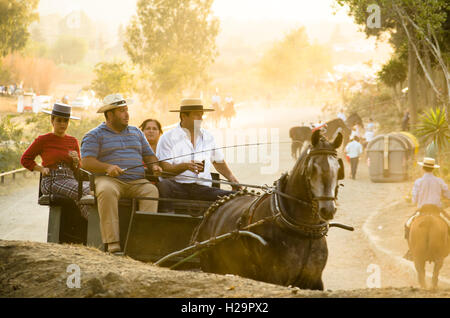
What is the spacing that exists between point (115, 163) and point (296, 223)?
2406mm

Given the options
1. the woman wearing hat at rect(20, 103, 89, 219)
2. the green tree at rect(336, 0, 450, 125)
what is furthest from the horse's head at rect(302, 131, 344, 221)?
the green tree at rect(336, 0, 450, 125)

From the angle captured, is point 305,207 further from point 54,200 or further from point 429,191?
point 429,191

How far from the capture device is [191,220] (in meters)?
6.90

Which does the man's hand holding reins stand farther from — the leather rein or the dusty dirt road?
the leather rein

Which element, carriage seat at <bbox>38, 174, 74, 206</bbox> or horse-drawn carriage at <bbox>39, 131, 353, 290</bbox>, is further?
carriage seat at <bbox>38, 174, 74, 206</bbox>

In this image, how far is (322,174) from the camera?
18.0ft

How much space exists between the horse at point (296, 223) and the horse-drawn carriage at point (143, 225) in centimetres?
81

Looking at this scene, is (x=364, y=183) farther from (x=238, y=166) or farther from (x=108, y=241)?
(x=108, y=241)

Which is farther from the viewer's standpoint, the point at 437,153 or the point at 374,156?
the point at 374,156

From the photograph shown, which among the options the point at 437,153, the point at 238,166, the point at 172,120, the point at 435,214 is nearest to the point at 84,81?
the point at 172,120

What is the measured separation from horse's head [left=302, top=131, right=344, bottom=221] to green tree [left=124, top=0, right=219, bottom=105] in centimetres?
3737

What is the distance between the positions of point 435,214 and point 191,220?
13.0ft

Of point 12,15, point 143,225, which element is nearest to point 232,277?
point 143,225

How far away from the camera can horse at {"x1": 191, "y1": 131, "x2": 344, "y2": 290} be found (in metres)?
5.51
